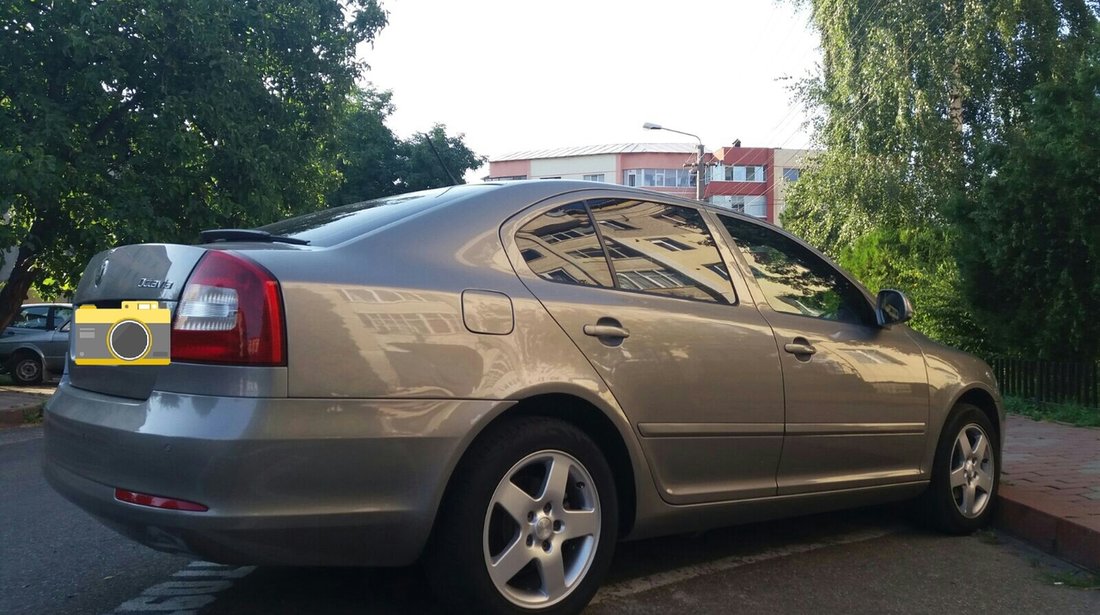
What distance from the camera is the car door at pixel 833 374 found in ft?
13.2

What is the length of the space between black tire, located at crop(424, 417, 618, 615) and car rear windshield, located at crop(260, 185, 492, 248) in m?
0.82

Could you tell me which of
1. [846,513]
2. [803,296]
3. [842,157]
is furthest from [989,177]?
[842,157]

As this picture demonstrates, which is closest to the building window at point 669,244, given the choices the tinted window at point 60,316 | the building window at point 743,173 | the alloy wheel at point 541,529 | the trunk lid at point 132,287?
the alloy wheel at point 541,529

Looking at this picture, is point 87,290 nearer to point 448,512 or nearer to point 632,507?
point 448,512

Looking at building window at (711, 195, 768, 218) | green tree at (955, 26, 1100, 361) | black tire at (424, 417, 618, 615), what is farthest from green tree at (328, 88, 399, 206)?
building window at (711, 195, 768, 218)

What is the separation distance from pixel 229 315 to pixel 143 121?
36.0ft

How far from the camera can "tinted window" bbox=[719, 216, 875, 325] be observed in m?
4.18

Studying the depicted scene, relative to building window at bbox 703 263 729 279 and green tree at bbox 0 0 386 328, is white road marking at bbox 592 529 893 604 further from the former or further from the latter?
green tree at bbox 0 0 386 328

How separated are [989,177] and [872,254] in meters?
8.28

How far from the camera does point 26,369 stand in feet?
53.2

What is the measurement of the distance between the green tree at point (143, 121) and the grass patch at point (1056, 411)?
10.0 metres

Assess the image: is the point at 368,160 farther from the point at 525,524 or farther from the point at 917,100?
the point at 525,524

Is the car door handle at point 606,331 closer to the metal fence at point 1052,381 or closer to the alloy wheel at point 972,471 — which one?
the alloy wheel at point 972,471

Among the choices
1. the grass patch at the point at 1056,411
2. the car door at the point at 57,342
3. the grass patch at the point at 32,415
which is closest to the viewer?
the grass patch at the point at 1056,411
